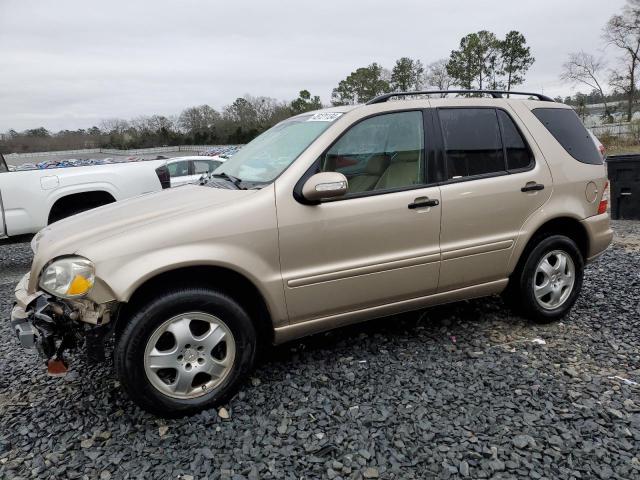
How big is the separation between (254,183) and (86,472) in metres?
1.80

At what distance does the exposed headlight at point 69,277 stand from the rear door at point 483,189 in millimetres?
2181

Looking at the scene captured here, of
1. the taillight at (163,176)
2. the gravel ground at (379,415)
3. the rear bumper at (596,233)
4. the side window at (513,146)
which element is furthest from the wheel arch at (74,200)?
the rear bumper at (596,233)

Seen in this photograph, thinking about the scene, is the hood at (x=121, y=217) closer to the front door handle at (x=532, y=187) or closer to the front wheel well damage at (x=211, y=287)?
the front wheel well damage at (x=211, y=287)

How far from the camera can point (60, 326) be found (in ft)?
8.32

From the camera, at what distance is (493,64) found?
2103 inches

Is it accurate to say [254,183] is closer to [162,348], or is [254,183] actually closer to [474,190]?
[162,348]

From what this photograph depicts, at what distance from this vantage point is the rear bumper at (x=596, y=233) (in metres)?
3.78

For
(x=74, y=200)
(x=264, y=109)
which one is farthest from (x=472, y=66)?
(x=74, y=200)

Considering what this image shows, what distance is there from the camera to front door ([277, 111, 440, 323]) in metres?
2.82

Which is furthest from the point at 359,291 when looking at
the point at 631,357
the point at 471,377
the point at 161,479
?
the point at 631,357

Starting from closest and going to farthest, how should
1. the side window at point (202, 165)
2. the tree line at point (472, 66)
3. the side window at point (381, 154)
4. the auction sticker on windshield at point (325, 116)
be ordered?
the side window at point (381, 154) < the auction sticker on windshield at point (325, 116) < the side window at point (202, 165) < the tree line at point (472, 66)

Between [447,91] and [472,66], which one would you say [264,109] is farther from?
[447,91]

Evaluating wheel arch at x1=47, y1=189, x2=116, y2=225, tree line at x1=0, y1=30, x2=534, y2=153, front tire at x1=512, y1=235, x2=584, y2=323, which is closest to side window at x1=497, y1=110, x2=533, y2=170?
front tire at x1=512, y1=235, x2=584, y2=323

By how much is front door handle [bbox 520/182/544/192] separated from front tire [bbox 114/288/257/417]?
221cm
